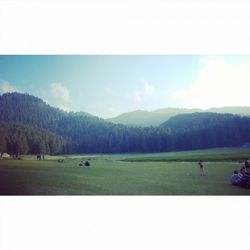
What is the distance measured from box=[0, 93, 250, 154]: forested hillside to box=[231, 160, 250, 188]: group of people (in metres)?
0.89

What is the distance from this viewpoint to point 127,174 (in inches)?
426

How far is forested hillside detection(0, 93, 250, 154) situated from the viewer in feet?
36.7

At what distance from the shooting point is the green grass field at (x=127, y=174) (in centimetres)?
1007

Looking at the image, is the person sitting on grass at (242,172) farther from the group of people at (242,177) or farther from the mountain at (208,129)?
the mountain at (208,129)

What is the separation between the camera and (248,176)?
1027 centimetres

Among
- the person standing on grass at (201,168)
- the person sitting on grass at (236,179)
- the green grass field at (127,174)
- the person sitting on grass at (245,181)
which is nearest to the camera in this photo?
the green grass field at (127,174)

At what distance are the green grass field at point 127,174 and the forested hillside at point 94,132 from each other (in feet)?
1.03

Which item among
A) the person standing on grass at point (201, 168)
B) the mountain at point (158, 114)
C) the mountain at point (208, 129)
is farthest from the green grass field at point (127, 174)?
the mountain at point (158, 114)

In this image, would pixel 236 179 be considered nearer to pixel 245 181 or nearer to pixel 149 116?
pixel 245 181

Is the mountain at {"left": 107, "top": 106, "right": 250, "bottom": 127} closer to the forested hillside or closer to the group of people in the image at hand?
the forested hillside

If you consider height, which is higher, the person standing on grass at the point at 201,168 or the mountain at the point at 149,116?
the mountain at the point at 149,116

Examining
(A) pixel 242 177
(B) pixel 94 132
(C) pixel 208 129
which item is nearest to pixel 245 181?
(A) pixel 242 177
